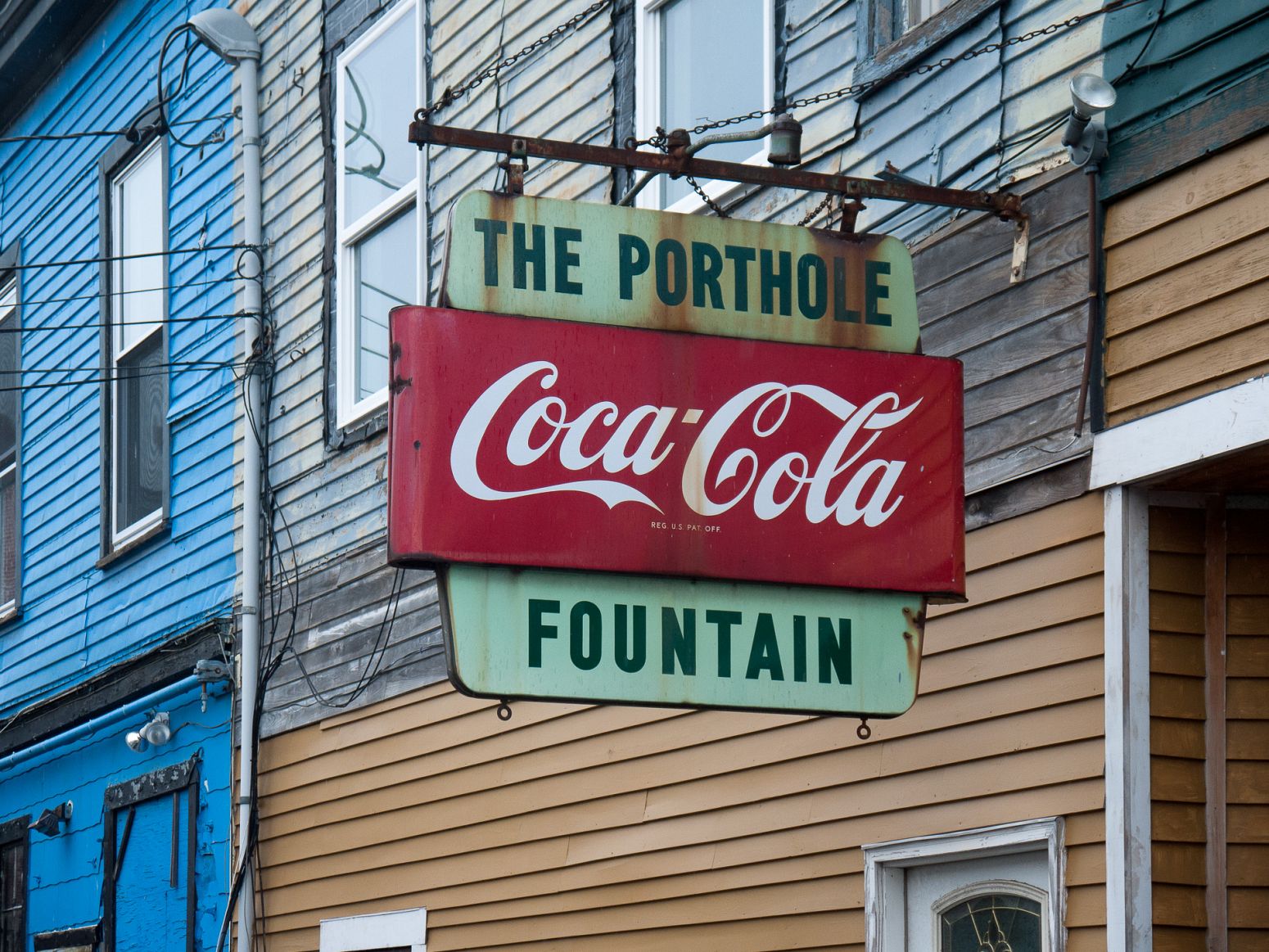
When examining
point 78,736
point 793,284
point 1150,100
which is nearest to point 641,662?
point 793,284

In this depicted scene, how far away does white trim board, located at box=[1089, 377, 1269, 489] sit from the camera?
186 inches

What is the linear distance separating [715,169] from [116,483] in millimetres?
7509

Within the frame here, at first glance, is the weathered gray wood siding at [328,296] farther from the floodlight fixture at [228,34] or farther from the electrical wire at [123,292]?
the electrical wire at [123,292]

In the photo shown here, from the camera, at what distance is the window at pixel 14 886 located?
12.6 metres

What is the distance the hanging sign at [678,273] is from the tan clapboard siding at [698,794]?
2.76 feet

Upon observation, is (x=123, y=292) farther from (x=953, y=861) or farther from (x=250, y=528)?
(x=953, y=861)

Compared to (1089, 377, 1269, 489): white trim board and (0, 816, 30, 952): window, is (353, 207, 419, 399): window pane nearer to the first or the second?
(1089, 377, 1269, 489): white trim board

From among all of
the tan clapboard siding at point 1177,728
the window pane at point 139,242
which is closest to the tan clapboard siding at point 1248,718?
the tan clapboard siding at point 1177,728

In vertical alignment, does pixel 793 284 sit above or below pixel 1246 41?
below

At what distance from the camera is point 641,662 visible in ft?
15.6

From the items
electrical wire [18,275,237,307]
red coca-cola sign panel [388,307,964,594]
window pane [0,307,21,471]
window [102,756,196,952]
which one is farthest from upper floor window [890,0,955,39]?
window pane [0,307,21,471]

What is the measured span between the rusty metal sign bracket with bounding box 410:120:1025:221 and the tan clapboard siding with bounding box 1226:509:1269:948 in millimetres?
1160

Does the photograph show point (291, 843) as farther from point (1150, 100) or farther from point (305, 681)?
point (1150, 100)

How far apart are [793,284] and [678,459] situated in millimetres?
601
